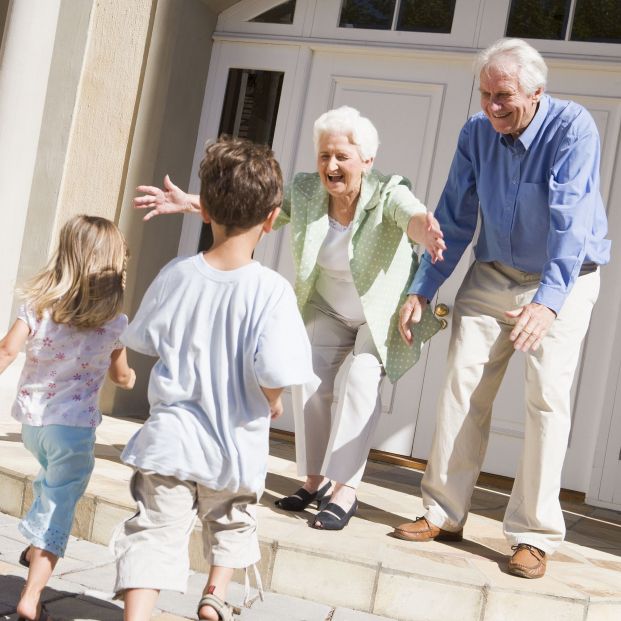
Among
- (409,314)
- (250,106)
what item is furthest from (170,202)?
(250,106)

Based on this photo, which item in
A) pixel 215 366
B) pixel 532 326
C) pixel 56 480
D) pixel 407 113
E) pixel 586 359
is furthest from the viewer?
pixel 407 113

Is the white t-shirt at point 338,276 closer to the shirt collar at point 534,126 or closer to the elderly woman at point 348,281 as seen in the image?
the elderly woman at point 348,281

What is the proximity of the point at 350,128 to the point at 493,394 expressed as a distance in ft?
3.65

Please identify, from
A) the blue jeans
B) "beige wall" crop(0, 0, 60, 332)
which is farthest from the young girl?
"beige wall" crop(0, 0, 60, 332)

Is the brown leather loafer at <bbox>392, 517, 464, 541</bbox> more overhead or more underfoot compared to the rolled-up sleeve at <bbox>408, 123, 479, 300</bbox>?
more underfoot

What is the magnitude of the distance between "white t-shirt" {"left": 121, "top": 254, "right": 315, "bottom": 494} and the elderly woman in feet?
3.88

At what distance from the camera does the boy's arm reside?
8.20 feet

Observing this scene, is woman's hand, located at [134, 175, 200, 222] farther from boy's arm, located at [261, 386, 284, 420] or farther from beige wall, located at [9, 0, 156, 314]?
beige wall, located at [9, 0, 156, 314]

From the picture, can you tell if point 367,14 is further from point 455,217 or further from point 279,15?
point 455,217

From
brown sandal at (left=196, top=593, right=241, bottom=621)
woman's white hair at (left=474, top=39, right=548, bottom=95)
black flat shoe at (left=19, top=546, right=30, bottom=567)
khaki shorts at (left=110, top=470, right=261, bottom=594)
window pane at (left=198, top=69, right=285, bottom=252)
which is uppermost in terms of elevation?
window pane at (left=198, top=69, right=285, bottom=252)

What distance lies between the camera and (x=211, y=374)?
2.50 meters

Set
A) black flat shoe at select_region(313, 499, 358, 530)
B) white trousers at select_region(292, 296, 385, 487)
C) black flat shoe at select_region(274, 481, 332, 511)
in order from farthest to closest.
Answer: black flat shoe at select_region(274, 481, 332, 511)
white trousers at select_region(292, 296, 385, 487)
black flat shoe at select_region(313, 499, 358, 530)

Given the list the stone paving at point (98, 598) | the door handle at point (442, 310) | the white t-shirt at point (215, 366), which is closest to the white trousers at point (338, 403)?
the stone paving at point (98, 598)

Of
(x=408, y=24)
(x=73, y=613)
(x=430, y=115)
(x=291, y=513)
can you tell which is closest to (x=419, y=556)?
(x=291, y=513)
